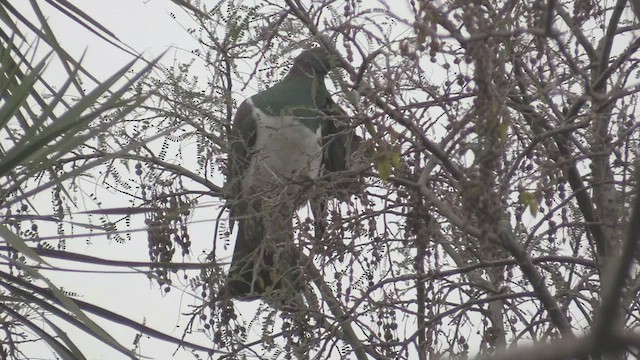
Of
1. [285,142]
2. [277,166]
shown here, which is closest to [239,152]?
[277,166]

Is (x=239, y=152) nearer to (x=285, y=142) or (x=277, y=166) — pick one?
(x=277, y=166)

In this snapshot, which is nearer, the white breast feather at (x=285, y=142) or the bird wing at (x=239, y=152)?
the bird wing at (x=239, y=152)

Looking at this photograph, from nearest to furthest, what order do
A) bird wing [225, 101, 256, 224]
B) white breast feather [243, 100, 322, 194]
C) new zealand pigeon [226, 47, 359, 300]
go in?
new zealand pigeon [226, 47, 359, 300], bird wing [225, 101, 256, 224], white breast feather [243, 100, 322, 194]

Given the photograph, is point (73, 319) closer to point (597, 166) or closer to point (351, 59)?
point (351, 59)

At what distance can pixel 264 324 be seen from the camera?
2867 millimetres

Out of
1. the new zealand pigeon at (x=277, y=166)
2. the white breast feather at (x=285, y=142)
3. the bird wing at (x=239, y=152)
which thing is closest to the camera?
the new zealand pigeon at (x=277, y=166)

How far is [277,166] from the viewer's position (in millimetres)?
3947

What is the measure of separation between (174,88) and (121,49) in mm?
1457

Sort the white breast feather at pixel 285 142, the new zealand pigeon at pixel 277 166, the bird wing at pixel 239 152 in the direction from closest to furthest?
the new zealand pigeon at pixel 277 166, the bird wing at pixel 239 152, the white breast feather at pixel 285 142

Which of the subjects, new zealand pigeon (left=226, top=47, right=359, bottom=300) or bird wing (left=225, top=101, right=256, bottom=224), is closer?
new zealand pigeon (left=226, top=47, right=359, bottom=300)

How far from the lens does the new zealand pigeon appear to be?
258 cm

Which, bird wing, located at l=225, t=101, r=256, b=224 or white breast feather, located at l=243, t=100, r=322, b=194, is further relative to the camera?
white breast feather, located at l=243, t=100, r=322, b=194

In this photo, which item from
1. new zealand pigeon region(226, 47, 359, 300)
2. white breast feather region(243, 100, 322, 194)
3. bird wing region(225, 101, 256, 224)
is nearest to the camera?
new zealand pigeon region(226, 47, 359, 300)

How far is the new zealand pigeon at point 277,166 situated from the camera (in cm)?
258
